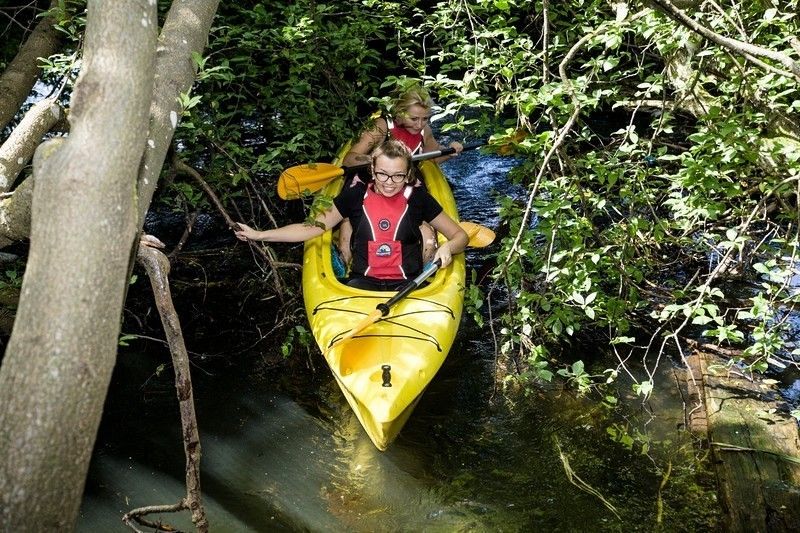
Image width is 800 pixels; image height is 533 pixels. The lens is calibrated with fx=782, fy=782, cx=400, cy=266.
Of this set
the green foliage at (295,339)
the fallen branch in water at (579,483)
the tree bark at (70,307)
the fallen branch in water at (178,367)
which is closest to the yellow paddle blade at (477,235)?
the green foliage at (295,339)

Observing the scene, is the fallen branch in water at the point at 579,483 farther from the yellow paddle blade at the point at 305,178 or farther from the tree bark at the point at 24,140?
the tree bark at the point at 24,140

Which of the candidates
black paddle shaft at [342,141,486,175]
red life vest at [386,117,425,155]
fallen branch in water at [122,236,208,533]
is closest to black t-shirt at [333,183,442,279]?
black paddle shaft at [342,141,486,175]

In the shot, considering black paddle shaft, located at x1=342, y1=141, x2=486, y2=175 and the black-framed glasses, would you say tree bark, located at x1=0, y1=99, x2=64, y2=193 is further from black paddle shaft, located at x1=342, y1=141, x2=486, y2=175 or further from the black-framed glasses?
black paddle shaft, located at x1=342, y1=141, x2=486, y2=175

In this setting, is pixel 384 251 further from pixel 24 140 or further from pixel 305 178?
pixel 24 140

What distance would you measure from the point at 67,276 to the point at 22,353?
161mm

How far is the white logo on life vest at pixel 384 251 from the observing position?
173 inches

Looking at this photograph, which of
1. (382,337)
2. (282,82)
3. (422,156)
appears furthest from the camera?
(422,156)

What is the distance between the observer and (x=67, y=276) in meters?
1.45

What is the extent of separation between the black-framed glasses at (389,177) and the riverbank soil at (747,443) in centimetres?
187

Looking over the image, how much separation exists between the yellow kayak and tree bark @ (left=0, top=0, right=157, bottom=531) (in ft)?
6.69

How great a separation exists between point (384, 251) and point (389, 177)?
48 cm

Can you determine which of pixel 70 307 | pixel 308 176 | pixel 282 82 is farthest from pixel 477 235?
pixel 70 307

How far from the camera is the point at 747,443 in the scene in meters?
3.76

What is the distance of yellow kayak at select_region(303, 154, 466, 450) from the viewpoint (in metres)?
3.52
